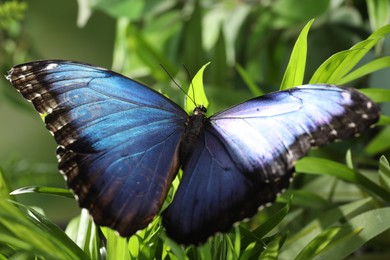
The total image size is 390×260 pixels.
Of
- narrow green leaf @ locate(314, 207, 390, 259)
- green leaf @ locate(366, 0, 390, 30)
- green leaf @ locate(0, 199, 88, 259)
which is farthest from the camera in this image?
green leaf @ locate(366, 0, 390, 30)

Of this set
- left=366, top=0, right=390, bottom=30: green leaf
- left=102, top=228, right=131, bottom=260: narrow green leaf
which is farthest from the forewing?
left=366, top=0, right=390, bottom=30: green leaf

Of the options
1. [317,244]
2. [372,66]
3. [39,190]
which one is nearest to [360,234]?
[317,244]

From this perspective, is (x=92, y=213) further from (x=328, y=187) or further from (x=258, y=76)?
(x=258, y=76)

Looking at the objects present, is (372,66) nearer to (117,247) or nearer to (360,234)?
(360,234)

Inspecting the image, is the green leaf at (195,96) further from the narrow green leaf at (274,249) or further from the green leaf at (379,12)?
the green leaf at (379,12)

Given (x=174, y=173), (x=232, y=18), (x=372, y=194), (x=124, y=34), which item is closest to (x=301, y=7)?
(x=232, y=18)

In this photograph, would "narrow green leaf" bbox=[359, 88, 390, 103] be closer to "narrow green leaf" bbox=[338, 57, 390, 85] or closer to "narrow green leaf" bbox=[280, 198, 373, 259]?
"narrow green leaf" bbox=[338, 57, 390, 85]

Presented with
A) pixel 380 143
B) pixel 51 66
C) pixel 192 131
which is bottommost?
pixel 380 143
